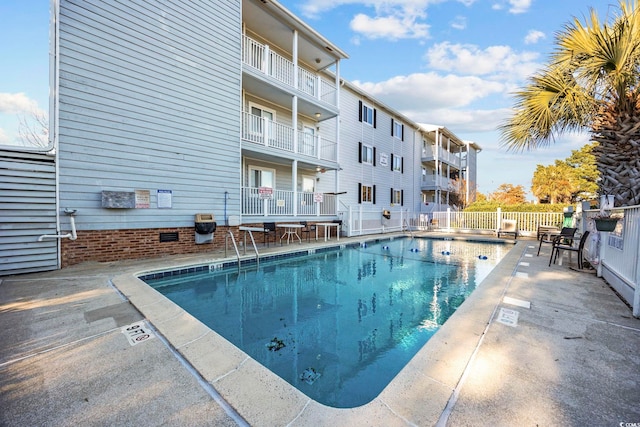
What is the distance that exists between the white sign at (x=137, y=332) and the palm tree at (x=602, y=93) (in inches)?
304

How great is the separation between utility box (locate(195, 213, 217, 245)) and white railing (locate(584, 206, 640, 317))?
339 inches

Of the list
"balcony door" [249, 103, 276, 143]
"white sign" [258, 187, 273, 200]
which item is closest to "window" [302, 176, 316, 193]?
"balcony door" [249, 103, 276, 143]

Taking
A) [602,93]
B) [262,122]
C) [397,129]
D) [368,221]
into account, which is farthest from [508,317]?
[397,129]

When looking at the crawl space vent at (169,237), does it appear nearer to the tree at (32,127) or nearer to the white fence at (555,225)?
the white fence at (555,225)

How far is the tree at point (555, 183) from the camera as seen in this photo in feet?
80.2

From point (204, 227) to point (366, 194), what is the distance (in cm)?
1144

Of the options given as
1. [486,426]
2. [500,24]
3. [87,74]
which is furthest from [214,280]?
[500,24]

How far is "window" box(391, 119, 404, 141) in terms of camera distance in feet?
63.8

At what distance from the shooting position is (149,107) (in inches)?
279

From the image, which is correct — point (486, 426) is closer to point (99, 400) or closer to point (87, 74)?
point (99, 400)

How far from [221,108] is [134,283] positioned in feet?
20.3

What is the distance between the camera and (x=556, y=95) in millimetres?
5379

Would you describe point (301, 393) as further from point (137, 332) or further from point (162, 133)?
point (162, 133)

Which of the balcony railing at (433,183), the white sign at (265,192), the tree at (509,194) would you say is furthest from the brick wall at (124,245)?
the tree at (509,194)
